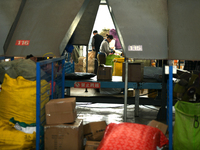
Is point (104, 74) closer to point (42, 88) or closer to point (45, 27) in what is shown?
point (45, 27)

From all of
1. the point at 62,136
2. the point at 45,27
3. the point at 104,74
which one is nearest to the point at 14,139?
the point at 62,136

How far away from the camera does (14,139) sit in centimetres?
302

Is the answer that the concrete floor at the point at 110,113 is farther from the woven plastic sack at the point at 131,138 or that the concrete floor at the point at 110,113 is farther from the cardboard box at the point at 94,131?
the woven plastic sack at the point at 131,138

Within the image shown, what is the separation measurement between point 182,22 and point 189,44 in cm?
37

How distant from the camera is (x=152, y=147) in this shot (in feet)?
8.40

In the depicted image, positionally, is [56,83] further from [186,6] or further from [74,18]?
[186,6]

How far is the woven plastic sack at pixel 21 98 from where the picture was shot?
3100 millimetres

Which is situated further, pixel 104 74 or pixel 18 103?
pixel 104 74

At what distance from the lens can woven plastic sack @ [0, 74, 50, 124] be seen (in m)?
3.10

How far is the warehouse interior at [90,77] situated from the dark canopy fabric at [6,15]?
0.05 ft

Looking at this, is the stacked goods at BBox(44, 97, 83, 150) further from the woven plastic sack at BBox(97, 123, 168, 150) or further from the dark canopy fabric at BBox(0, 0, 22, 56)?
the dark canopy fabric at BBox(0, 0, 22, 56)

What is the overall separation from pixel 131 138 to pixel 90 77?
2762 mm

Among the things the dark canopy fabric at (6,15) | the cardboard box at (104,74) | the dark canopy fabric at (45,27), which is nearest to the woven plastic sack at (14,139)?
the dark canopy fabric at (45,27)

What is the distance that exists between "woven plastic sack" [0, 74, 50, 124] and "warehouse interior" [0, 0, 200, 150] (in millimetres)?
11
